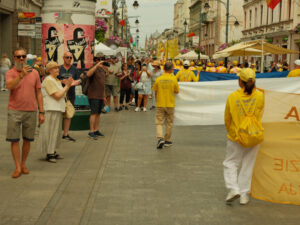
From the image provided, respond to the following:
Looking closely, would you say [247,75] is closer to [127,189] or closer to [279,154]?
[279,154]

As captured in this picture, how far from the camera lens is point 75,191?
675 cm

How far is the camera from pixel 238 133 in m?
6.03

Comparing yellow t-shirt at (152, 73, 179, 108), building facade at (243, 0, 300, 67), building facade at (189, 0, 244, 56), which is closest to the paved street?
yellow t-shirt at (152, 73, 179, 108)

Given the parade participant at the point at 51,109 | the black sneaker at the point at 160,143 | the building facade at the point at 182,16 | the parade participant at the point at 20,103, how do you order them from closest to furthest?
the parade participant at the point at 20,103, the parade participant at the point at 51,109, the black sneaker at the point at 160,143, the building facade at the point at 182,16

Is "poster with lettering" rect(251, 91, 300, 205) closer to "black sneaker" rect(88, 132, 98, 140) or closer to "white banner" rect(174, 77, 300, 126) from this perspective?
"white banner" rect(174, 77, 300, 126)

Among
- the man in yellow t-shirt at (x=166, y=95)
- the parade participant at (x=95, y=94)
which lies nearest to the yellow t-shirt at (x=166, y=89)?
the man in yellow t-shirt at (x=166, y=95)

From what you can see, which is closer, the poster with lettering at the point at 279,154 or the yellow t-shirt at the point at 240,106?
the yellow t-shirt at the point at 240,106

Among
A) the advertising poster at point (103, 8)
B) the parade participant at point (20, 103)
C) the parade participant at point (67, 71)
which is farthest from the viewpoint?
the advertising poster at point (103, 8)

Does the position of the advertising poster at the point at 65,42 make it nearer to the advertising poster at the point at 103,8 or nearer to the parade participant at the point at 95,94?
the parade participant at the point at 95,94

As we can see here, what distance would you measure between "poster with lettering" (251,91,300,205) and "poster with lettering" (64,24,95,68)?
266 inches

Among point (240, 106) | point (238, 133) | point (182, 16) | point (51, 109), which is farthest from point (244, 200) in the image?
point (182, 16)

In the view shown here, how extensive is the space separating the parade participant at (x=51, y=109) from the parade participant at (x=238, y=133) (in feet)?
10.7

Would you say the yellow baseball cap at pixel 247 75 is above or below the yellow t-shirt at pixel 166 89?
above

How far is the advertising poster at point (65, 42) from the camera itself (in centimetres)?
1233
